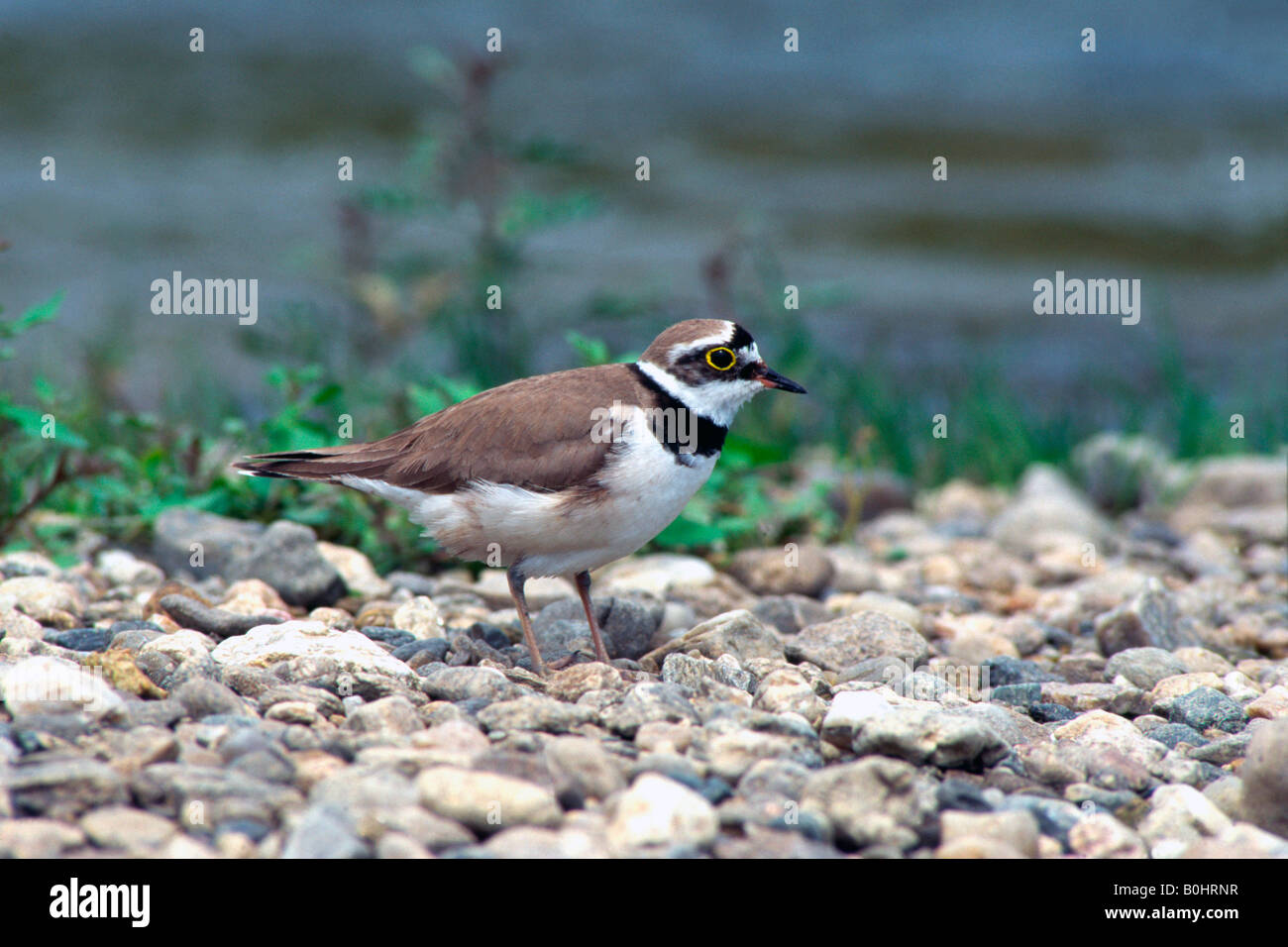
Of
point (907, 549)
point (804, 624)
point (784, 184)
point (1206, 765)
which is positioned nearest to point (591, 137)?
point (784, 184)

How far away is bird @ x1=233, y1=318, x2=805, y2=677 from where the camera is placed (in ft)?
15.0

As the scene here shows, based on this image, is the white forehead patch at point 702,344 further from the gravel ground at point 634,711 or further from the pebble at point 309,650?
the pebble at point 309,650

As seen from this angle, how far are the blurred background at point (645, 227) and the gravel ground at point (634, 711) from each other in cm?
65

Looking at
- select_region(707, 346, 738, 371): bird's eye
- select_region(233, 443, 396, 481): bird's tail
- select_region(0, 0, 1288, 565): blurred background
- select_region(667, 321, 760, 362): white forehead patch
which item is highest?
select_region(0, 0, 1288, 565): blurred background

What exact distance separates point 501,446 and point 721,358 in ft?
2.90

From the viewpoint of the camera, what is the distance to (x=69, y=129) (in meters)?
16.5

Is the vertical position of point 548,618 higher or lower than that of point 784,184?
lower

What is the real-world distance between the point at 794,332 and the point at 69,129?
12118mm

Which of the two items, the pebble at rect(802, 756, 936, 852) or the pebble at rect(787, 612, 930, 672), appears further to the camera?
the pebble at rect(787, 612, 930, 672)

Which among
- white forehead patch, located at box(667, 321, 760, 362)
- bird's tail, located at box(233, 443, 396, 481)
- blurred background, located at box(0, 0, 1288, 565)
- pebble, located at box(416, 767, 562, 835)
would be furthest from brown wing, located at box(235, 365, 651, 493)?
pebble, located at box(416, 767, 562, 835)

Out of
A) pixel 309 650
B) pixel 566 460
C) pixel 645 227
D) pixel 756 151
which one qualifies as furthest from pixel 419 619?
pixel 756 151

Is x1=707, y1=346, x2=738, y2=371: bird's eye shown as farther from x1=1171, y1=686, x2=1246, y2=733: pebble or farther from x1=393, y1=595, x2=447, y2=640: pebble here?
x1=1171, y1=686, x2=1246, y2=733: pebble
